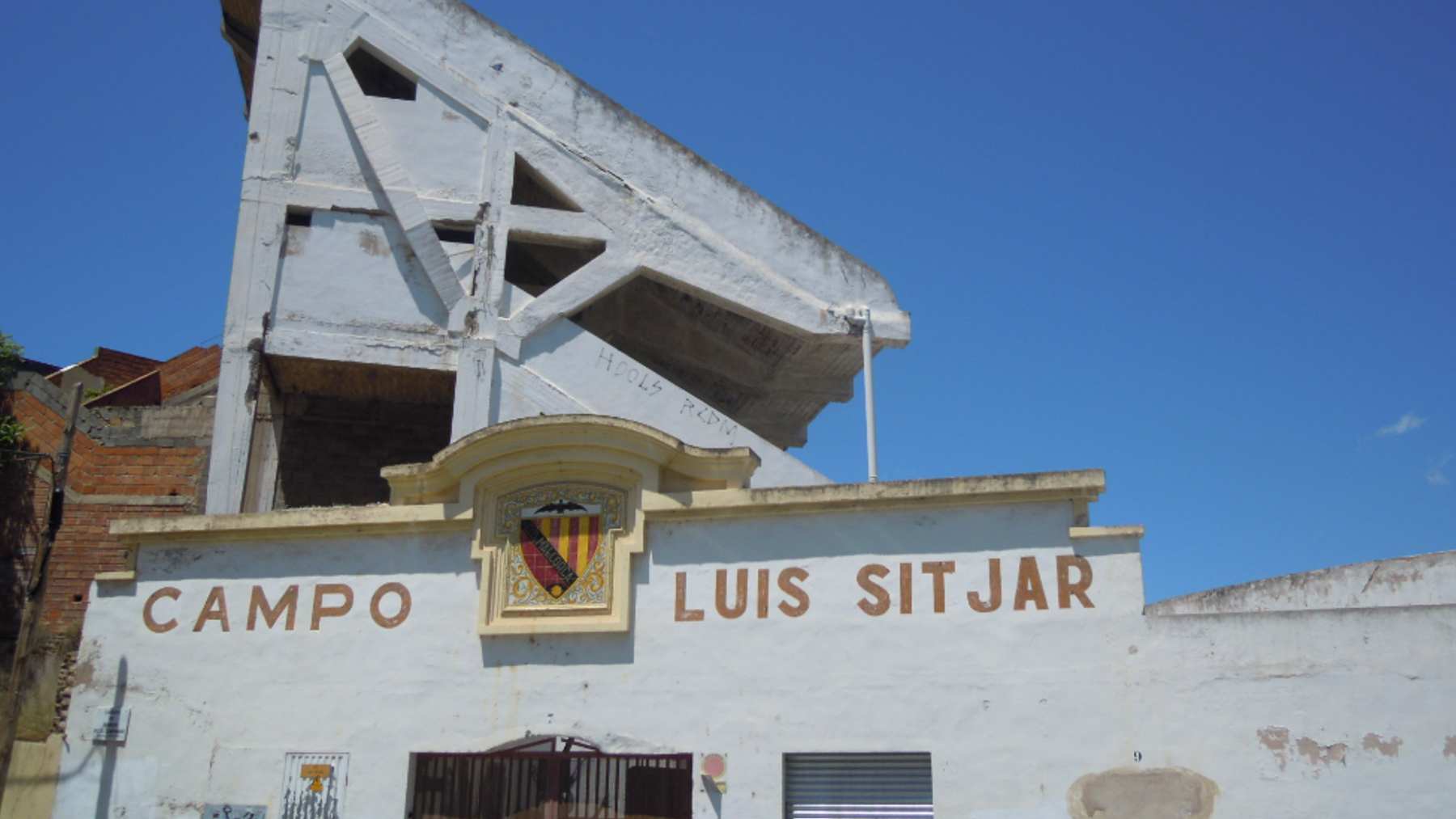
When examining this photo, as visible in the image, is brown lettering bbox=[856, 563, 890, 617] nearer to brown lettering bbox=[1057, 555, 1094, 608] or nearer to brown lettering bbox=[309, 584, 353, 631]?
brown lettering bbox=[1057, 555, 1094, 608]

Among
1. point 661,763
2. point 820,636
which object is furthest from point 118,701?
point 820,636

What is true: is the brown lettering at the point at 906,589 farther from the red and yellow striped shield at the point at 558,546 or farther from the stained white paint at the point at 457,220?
the stained white paint at the point at 457,220

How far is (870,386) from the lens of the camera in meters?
18.9

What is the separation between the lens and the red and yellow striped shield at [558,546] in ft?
42.4

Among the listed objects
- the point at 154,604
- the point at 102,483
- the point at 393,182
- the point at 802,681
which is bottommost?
the point at 802,681

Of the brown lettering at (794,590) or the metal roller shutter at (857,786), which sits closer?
the metal roller shutter at (857,786)

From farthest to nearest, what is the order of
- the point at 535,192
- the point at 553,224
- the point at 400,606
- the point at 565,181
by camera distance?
the point at 535,192
the point at 565,181
the point at 553,224
the point at 400,606

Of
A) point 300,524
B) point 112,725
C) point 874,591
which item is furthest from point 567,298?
point 874,591

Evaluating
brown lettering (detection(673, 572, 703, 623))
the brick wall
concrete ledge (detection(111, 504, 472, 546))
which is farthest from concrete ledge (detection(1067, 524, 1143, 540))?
the brick wall

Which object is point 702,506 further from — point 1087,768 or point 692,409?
point 692,409

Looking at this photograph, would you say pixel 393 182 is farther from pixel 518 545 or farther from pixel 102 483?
pixel 518 545

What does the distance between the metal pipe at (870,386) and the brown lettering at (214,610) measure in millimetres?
7743

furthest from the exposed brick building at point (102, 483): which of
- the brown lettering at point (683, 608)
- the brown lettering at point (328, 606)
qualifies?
the brown lettering at point (683, 608)

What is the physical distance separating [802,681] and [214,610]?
5781 millimetres
